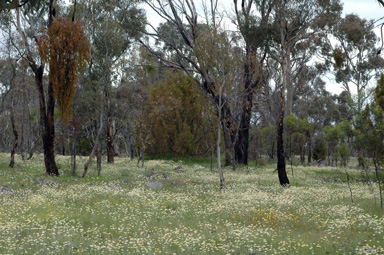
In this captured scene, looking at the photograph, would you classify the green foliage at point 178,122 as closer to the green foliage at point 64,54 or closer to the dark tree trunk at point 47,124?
the dark tree trunk at point 47,124

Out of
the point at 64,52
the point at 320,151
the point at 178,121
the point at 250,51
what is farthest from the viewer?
the point at 320,151

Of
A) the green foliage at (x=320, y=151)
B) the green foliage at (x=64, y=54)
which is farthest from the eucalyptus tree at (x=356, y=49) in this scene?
the green foliage at (x=64, y=54)

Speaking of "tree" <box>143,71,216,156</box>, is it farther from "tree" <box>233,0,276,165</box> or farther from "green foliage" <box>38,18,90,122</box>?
Result: "green foliage" <box>38,18,90,122</box>

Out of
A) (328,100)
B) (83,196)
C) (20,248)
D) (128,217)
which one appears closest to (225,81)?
(83,196)

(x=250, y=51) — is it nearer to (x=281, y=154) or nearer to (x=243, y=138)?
(x=243, y=138)

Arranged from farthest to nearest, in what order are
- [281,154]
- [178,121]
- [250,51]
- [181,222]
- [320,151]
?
1. [320,151]
2. [178,121]
3. [250,51]
4. [281,154]
5. [181,222]

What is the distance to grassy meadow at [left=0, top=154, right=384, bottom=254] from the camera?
344 inches

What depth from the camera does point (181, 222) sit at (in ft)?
38.0

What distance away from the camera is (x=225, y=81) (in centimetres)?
2100

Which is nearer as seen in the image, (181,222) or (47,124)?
(181,222)

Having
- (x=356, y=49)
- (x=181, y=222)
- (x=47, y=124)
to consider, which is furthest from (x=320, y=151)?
(x=181, y=222)

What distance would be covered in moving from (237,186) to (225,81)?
19.3 feet

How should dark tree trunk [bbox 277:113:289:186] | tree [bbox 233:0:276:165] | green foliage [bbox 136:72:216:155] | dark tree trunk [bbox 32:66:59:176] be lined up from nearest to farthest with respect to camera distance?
dark tree trunk [bbox 277:113:289:186], dark tree trunk [bbox 32:66:59:176], tree [bbox 233:0:276:165], green foliage [bbox 136:72:216:155]

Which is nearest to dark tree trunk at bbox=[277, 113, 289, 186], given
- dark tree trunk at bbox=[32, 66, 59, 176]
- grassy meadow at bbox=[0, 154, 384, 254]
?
grassy meadow at bbox=[0, 154, 384, 254]
